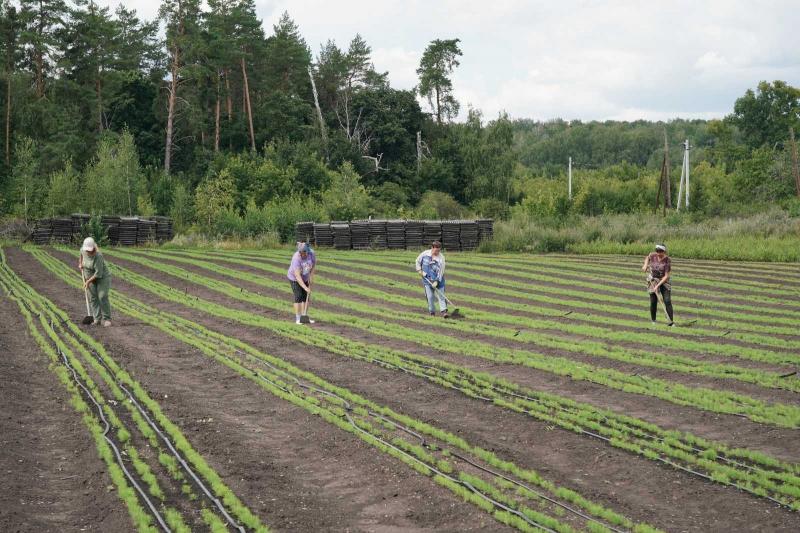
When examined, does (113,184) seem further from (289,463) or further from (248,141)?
(289,463)

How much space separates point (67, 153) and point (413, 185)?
25.0m

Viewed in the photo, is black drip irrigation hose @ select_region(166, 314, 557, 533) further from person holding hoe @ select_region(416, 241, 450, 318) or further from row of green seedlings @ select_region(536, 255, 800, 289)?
row of green seedlings @ select_region(536, 255, 800, 289)

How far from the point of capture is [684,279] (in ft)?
101

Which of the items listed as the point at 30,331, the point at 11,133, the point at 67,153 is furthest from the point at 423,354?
the point at 11,133

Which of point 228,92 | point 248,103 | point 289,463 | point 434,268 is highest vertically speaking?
point 228,92

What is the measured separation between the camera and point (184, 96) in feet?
218

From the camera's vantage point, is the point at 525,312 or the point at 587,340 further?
the point at 525,312

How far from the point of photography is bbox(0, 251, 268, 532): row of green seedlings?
853cm

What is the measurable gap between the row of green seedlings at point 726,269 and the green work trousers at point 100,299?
1964 cm

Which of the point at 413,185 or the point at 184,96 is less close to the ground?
the point at 184,96

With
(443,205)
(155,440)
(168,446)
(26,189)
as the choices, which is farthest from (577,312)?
(443,205)

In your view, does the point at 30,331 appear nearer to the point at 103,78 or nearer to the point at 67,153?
the point at 67,153

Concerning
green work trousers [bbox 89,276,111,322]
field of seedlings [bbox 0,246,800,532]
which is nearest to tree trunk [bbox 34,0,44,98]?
field of seedlings [bbox 0,246,800,532]

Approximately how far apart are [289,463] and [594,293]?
1822 centimetres
